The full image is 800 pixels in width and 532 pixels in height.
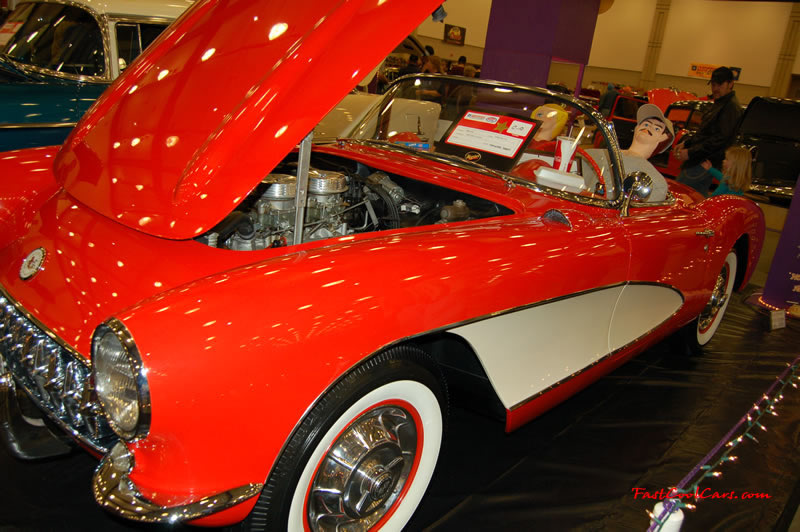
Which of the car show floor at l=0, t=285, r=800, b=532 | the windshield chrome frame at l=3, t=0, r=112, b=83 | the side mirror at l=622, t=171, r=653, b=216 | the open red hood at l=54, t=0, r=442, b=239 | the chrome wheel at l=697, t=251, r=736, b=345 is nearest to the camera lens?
the open red hood at l=54, t=0, r=442, b=239

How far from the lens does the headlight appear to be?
1.28 metres

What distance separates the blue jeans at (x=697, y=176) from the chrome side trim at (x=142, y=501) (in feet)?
17.0

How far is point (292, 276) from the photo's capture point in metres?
1.48

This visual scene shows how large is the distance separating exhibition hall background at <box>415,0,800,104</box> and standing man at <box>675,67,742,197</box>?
12423mm

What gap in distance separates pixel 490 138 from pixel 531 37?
12.9 feet

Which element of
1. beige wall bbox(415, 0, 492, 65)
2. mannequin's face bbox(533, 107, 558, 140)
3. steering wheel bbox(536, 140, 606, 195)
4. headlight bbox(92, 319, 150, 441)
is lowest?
headlight bbox(92, 319, 150, 441)

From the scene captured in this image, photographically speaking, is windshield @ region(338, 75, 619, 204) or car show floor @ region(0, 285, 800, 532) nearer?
car show floor @ region(0, 285, 800, 532)

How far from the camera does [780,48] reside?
1811 cm

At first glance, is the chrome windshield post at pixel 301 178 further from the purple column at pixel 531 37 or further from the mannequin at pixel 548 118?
the purple column at pixel 531 37

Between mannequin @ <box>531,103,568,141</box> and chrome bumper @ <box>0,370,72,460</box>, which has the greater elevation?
mannequin @ <box>531,103,568,141</box>

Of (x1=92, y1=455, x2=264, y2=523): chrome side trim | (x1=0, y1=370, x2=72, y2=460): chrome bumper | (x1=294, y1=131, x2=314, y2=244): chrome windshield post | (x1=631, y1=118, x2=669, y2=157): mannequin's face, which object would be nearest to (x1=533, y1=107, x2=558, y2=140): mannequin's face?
(x1=631, y1=118, x2=669, y2=157): mannequin's face

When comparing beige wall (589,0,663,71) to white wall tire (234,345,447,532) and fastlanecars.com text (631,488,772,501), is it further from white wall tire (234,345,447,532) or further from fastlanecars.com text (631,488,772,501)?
white wall tire (234,345,447,532)

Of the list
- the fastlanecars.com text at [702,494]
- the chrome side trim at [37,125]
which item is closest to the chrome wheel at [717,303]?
the fastlanecars.com text at [702,494]

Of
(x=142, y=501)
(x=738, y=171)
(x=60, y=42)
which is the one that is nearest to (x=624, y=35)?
(x=738, y=171)
